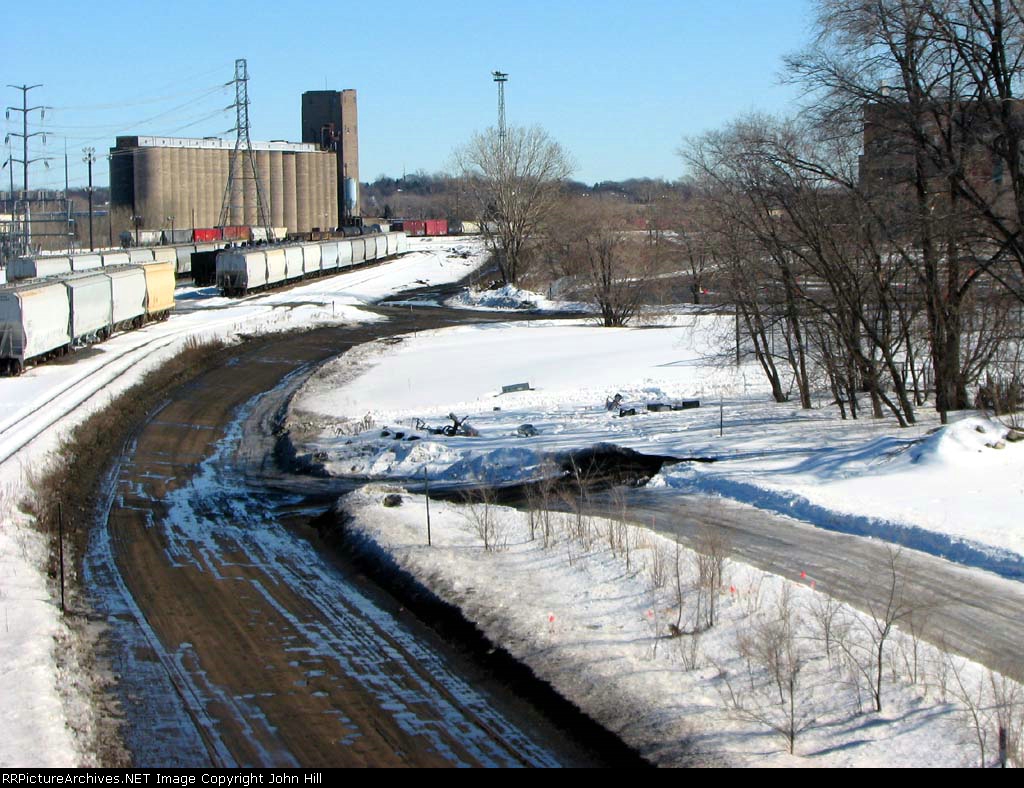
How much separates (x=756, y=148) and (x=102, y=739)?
18.1 m

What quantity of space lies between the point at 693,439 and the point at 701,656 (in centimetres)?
1286

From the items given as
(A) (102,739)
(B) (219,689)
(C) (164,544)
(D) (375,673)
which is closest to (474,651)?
(D) (375,673)

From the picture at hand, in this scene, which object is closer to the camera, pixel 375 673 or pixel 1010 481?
pixel 375 673

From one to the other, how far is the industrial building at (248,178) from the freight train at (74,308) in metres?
74.5

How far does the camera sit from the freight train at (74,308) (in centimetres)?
3353

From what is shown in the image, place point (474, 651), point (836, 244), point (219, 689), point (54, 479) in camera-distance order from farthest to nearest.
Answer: point (836, 244)
point (54, 479)
point (474, 651)
point (219, 689)

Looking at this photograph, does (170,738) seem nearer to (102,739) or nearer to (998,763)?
(102,739)

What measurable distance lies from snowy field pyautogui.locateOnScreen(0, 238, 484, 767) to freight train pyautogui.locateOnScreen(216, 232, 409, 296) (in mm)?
1288

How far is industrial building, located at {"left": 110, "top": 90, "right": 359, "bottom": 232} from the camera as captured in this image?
442 feet

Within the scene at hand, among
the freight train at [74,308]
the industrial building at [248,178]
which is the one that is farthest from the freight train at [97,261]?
the industrial building at [248,178]

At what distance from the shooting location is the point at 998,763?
26.2 feet

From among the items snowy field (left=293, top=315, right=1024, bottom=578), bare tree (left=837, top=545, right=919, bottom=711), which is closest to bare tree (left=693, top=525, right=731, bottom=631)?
bare tree (left=837, top=545, right=919, bottom=711)

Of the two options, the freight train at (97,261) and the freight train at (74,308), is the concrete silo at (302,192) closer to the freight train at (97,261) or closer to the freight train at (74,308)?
the freight train at (97,261)

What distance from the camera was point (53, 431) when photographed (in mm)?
24719
